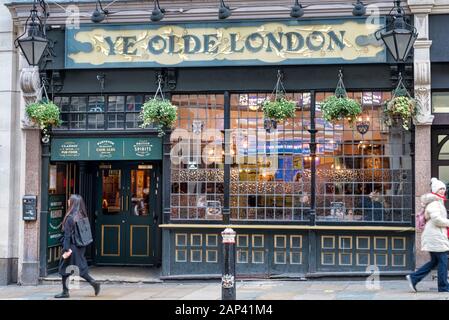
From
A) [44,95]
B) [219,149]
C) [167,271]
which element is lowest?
[167,271]

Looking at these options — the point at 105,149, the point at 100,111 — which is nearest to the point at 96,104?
the point at 100,111

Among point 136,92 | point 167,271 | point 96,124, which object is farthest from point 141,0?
point 167,271

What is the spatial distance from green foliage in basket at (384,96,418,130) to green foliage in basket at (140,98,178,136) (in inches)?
154

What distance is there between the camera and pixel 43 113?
515 inches

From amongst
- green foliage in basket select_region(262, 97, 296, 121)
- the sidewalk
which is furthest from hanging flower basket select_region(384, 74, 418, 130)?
the sidewalk

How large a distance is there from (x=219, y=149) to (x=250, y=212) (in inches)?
53.4

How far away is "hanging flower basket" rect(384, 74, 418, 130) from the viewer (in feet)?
39.8

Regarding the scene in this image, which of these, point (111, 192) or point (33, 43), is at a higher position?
point (33, 43)

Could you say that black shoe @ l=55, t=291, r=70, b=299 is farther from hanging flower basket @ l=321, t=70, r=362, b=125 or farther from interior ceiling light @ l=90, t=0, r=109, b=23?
hanging flower basket @ l=321, t=70, r=362, b=125

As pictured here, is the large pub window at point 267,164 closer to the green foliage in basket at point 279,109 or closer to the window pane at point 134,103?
the green foliage in basket at point 279,109

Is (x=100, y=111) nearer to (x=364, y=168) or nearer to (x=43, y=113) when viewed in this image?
(x=43, y=113)

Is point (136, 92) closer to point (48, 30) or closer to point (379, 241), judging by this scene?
point (48, 30)

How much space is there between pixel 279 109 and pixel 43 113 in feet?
14.6

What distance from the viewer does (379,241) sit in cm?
1273
